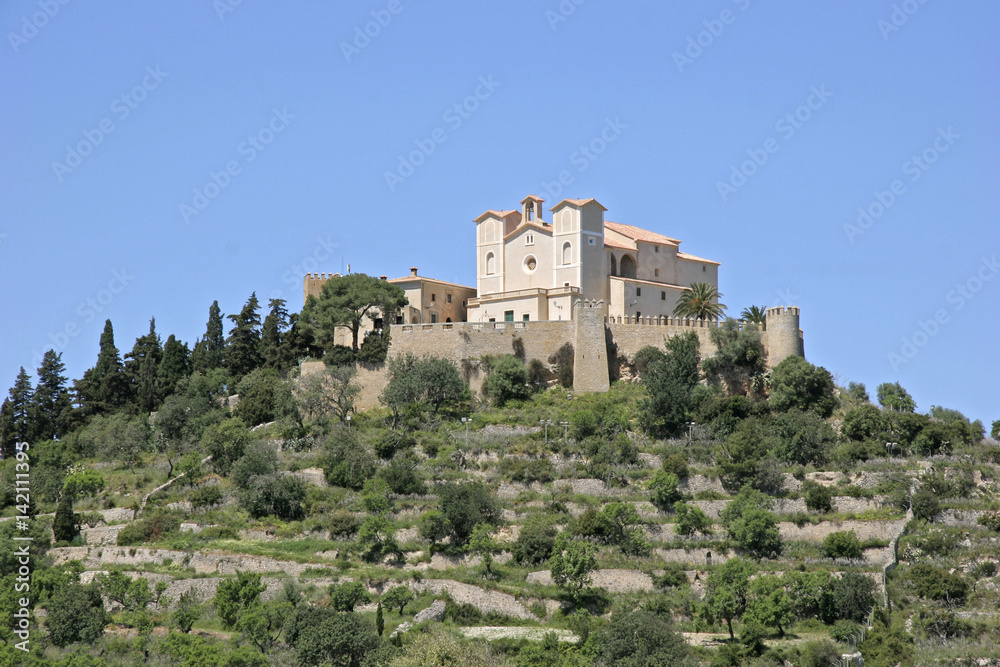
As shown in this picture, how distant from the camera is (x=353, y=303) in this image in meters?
53.2

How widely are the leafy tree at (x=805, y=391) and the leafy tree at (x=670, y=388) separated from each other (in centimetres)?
319

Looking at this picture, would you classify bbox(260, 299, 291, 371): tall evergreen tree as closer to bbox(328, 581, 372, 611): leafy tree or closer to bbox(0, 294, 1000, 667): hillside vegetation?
bbox(0, 294, 1000, 667): hillside vegetation

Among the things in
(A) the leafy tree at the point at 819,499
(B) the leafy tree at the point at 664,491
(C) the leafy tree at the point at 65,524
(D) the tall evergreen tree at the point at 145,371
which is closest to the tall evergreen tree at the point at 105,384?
(D) the tall evergreen tree at the point at 145,371

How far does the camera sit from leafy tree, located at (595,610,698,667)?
31906 mm

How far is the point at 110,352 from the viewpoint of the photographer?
5897 centimetres

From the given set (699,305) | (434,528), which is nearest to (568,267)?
(699,305)

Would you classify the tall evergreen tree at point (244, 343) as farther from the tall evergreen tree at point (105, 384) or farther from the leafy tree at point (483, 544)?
the leafy tree at point (483, 544)

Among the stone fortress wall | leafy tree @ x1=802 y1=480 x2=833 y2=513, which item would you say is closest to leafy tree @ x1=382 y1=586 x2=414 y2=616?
leafy tree @ x1=802 y1=480 x2=833 y2=513

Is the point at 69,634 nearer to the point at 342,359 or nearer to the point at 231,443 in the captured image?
the point at 231,443

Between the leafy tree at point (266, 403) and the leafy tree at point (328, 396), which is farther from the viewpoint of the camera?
the leafy tree at point (266, 403)

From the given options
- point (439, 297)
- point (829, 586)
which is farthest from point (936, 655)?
point (439, 297)

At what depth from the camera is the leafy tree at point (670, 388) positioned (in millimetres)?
46562

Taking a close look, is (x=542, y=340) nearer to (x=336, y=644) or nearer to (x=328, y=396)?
(x=328, y=396)

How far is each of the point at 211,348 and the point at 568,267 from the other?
1794 centimetres
